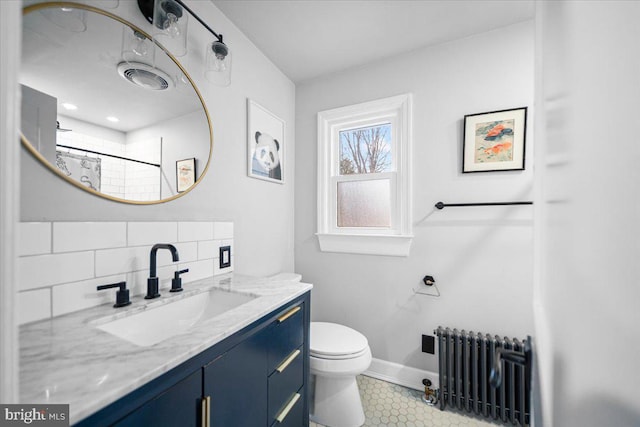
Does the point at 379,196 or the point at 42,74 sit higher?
the point at 42,74

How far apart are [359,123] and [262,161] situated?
0.89 m

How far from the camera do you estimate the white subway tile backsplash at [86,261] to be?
30.9 inches

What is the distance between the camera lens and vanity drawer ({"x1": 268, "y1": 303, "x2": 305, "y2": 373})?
100 centimetres

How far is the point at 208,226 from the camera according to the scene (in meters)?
1.41

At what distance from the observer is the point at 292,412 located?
116cm

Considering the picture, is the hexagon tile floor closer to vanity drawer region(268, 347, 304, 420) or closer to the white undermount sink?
vanity drawer region(268, 347, 304, 420)

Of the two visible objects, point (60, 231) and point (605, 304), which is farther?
point (60, 231)

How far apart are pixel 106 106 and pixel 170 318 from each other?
0.90 metres

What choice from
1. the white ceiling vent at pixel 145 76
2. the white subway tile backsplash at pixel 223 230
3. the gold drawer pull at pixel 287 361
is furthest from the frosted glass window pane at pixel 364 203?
the white ceiling vent at pixel 145 76

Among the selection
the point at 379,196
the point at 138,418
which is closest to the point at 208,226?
the point at 138,418

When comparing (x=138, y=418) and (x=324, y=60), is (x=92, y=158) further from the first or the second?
(x=324, y=60)

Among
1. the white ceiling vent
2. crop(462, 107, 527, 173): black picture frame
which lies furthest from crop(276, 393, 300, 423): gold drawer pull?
crop(462, 107, 527, 173): black picture frame

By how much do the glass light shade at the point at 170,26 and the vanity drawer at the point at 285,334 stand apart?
1.32m

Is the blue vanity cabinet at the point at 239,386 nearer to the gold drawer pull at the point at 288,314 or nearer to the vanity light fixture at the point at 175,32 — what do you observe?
the gold drawer pull at the point at 288,314
